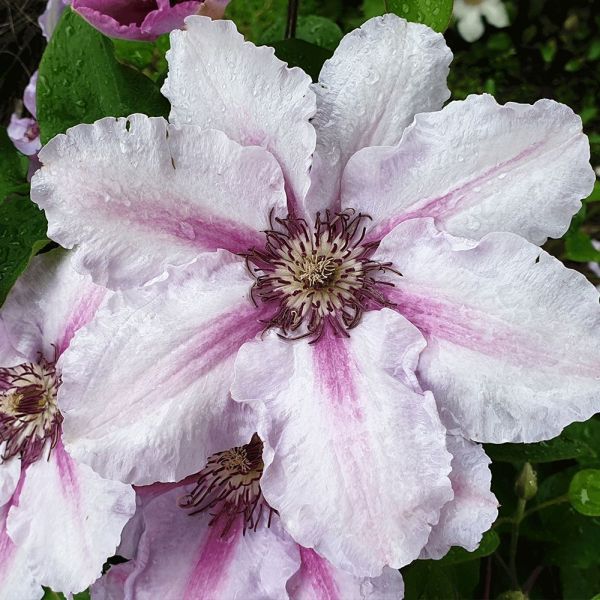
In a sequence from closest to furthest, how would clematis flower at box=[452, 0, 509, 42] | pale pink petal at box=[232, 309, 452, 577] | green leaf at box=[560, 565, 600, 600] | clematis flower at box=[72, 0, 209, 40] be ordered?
pale pink petal at box=[232, 309, 452, 577], clematis flower at box=[72, 0, 209, 40], green leaf at box=[560, 565, 600, 600], clematis flower at box=[452, 0, 509, 42]

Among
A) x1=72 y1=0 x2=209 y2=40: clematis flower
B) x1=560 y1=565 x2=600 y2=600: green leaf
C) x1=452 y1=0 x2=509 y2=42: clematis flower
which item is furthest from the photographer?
x1=452 y1=0 x2=509 y2=42: clematis flower

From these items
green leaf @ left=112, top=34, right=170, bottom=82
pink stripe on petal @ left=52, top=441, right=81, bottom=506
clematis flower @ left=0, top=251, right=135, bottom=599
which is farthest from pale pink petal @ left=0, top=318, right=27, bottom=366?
green leaf @ left=112, top=34, right=170, bottom=82

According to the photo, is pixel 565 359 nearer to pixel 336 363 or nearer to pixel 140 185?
pixel 336 363

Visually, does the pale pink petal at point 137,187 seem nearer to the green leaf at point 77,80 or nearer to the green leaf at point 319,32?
the green leaf at point 77,80

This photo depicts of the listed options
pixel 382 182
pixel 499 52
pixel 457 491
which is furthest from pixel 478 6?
pixel 457 491

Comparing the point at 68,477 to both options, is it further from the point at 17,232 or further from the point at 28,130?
the point at 28,130

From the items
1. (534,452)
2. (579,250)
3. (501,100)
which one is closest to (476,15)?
(501,100)

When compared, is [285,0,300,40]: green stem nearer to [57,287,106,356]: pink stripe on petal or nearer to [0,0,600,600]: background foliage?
[0,0,600,600]: background foliage

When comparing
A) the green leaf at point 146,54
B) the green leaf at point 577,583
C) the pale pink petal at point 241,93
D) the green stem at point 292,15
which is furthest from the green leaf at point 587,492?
the green leaf at point 146,54
